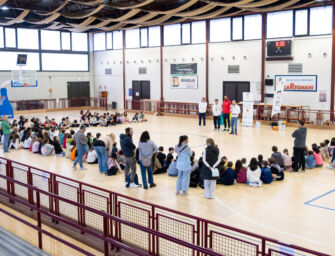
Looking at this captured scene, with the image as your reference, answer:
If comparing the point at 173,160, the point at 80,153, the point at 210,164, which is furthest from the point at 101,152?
the point at 210,164

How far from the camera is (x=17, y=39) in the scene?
33688 millimetres

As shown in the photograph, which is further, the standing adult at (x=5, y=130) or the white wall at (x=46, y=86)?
the white wall at (x=46, y=86)

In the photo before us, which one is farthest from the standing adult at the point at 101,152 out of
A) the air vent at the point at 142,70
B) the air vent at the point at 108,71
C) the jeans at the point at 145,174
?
the air vent at the point at 108,71

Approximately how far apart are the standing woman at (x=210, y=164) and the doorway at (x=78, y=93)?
2973 cm

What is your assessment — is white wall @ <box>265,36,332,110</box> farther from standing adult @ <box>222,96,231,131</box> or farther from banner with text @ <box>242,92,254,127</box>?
standing adult @ <box>222,96,231,131</box>

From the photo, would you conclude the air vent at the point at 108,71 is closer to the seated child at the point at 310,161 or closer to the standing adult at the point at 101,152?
the standing adult at the point at 101,152

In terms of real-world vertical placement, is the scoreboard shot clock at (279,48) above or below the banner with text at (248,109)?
above

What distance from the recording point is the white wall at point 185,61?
29.8m

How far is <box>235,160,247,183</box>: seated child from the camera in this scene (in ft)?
37.3

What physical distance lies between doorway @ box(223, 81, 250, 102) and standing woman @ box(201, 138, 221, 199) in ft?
59.6

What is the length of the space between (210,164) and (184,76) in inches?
866

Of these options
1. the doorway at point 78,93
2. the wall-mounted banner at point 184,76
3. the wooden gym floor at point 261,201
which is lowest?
the wooden gym floor at point 261,201

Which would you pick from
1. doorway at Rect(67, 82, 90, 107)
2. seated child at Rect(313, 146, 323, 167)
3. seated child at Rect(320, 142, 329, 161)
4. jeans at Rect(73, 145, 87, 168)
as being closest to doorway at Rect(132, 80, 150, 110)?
doorway at Rect(67, 82, 90, 107)

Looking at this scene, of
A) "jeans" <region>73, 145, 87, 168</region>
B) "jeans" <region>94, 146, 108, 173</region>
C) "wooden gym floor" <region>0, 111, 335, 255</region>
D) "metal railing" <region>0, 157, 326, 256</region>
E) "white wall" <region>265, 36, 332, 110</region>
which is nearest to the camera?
"metal railing" <region>0, 157, 326, 256</region>
